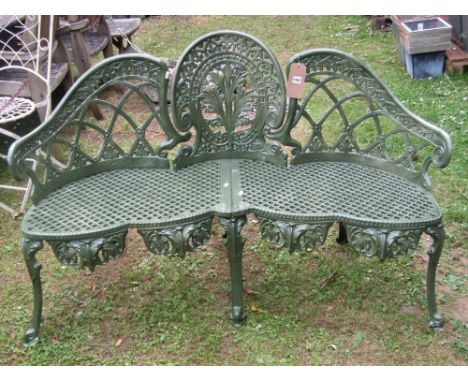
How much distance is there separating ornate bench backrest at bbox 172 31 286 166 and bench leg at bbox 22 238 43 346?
0.95m

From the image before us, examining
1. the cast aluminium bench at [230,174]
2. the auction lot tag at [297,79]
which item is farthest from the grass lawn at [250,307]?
the auction lot tag at [297,79]

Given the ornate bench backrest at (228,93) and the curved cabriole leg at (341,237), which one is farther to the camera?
the curved cabriole leg at (341,237)

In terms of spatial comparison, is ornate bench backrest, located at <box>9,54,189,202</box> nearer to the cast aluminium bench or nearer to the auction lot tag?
the cast aluminium bench

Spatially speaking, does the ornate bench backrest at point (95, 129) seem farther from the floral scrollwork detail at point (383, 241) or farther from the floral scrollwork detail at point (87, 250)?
the floral scrollwork detail at point (383, 241)

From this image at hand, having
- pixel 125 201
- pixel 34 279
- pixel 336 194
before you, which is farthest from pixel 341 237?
pixel 34 279

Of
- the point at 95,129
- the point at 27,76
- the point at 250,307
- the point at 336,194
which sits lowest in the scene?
the point at 250,307

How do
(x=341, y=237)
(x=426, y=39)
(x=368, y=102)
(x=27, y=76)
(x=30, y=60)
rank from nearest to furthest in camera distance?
(x=368, y=102)
(x=341, y=237)
(x=30, y=60)
(x=27, y=76)
(x=426, y=39)

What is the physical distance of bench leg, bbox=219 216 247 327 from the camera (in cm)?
309

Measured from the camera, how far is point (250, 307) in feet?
11.4

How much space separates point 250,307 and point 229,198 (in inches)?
27.9

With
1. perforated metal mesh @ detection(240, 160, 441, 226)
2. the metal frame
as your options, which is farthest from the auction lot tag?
the metal frame

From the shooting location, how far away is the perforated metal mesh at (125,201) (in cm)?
304

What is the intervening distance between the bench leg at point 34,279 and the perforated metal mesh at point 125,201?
0.07 m

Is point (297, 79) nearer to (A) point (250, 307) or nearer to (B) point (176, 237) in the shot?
(B) point (176, 237)
